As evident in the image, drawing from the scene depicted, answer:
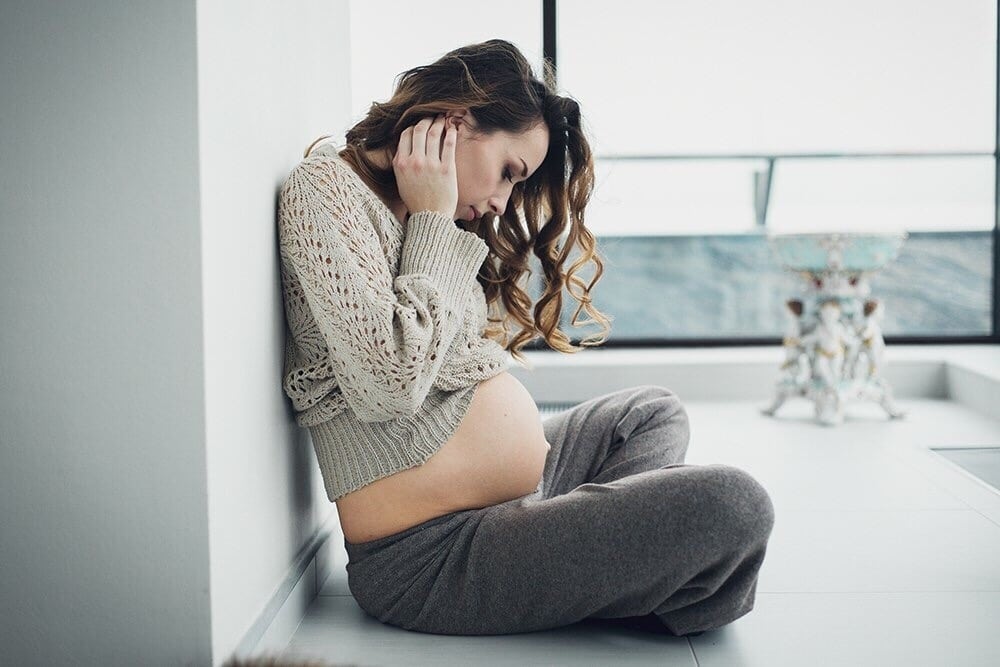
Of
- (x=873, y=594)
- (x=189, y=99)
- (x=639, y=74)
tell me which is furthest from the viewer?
(x=639, y=74)

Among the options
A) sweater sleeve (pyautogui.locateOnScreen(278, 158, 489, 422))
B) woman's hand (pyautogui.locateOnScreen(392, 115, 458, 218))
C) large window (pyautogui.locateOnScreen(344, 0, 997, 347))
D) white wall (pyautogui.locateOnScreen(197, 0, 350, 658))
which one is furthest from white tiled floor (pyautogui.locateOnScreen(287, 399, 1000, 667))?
large window (pyautogui.locateOnScreen(344, 0, 997, 347))

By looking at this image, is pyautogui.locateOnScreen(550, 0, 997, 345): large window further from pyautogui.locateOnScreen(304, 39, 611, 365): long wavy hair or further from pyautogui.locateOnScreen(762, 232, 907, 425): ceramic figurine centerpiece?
pyautogui.locateOnScreen(304, 39, 611, 365): long wavy hair

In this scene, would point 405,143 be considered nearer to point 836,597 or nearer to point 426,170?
point 426,170

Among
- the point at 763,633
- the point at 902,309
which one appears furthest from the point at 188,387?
the point at 902,309

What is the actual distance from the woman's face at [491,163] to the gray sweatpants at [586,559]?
0.48m

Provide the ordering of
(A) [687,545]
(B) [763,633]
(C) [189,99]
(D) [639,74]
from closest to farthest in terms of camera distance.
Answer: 1. (C) [189,99]
2. (A) [687,545]
3. (B) [763,633]
4. (D) [639,74]

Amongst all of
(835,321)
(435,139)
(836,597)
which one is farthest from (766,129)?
(435,139)

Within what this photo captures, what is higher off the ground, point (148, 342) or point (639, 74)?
point (639, 74)

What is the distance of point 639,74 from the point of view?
5008 mm

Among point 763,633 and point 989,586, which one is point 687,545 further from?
point 989,586

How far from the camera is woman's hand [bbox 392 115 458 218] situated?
5.11ft

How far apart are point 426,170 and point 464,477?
460 millimetres

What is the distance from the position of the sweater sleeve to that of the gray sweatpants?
0.72ft

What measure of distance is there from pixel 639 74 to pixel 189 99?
4104mm
